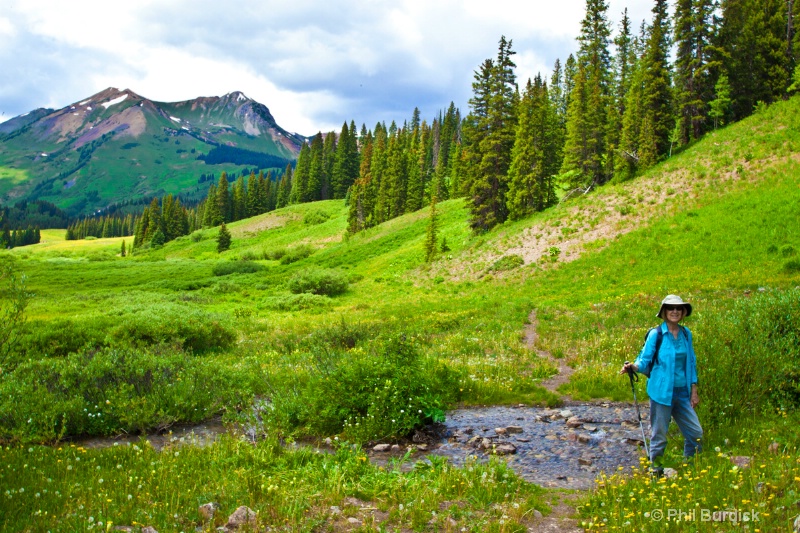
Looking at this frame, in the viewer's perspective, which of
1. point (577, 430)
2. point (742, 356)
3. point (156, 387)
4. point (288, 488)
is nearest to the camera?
point (288, 488)

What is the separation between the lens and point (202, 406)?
33.2ft

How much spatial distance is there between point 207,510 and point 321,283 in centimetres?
3416

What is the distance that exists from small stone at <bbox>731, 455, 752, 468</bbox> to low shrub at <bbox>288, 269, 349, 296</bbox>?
Result: 33.9 m

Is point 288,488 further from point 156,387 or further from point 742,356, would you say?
point 742,356

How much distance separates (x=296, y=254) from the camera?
66750mm

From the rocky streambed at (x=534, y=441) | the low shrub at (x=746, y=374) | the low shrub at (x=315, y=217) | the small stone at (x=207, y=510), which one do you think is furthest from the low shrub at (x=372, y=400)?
the low shrub at (x=315, y=217)

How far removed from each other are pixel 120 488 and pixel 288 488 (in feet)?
6.56

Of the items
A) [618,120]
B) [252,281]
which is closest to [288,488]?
[252,281]

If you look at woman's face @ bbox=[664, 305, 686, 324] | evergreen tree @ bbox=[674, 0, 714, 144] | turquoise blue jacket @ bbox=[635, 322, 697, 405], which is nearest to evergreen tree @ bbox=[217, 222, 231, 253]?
evergreen tree @ bbox=[674, 0, 714, 144]

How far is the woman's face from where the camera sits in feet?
21.2

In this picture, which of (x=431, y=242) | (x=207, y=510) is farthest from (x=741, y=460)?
(x=431, y=242)

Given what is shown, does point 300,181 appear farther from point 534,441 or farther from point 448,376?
point 534,441

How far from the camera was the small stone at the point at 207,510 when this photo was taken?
528 cm

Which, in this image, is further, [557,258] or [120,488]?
[557,258]
